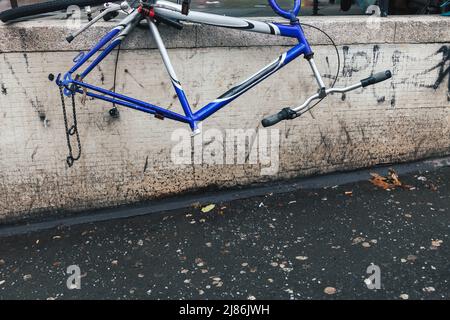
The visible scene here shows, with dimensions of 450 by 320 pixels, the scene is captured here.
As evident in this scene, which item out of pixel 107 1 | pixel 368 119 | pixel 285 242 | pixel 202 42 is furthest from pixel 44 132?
pixel 368 119

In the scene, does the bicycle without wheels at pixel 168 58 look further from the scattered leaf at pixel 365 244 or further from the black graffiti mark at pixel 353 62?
the scattered leaf at pixel 365 244

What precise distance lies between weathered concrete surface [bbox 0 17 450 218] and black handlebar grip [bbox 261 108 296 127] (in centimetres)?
103

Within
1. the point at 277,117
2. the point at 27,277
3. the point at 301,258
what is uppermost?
the point at 277,117

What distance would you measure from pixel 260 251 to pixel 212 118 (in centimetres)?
130

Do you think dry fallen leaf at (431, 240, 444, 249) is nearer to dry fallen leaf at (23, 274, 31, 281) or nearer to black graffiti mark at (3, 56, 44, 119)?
dry fallen leaf at (23, 274, 31, 281)

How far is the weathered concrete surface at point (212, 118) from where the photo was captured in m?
3.93

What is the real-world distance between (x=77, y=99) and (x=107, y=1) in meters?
0.88

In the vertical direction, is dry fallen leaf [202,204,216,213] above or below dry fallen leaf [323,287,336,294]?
above

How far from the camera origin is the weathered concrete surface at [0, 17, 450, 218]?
3930 millimetres

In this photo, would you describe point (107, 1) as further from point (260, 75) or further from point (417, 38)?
point (417, 38)

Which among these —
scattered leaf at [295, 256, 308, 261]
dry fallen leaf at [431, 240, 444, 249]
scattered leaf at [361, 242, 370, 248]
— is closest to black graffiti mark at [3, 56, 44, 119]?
scattered leaf at [295, 256, 308, 261]

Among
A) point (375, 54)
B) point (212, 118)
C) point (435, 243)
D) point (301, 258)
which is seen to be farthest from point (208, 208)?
point (375, 54)

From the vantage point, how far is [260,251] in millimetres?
3617

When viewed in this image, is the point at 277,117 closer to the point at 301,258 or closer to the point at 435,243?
the point at 301,258
